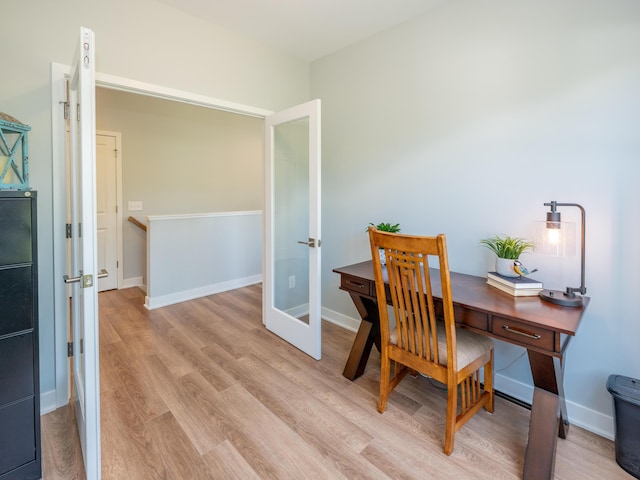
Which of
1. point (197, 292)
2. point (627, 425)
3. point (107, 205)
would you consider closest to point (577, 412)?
point (627, 425)

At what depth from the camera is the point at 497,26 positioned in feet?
6.56

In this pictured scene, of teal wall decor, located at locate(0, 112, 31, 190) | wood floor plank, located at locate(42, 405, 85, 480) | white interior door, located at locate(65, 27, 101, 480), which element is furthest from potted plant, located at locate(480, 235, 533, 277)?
teal wall decor, located at locate(0, 112, 31, 190)

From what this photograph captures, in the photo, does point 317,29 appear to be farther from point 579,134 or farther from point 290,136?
point 579,134

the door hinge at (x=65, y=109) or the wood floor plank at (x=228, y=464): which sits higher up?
the door hinge at (x=65, y=109)

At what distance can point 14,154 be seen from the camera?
1557 mm

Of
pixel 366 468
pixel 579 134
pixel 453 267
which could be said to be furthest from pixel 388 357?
pixel 579 134

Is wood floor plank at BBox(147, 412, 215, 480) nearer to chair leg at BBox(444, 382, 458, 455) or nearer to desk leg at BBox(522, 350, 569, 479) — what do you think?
chair leg at BBox(444, 382, 458, 455)

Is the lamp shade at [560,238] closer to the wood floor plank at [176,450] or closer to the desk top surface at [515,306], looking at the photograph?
the desk top surface at [515,306]

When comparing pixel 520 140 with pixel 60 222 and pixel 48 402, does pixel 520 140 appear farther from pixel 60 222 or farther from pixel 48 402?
pixel 48 402

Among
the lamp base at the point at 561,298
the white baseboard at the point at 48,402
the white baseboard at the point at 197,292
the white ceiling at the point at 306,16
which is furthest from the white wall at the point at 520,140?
the white baseboard at the point at 48,402

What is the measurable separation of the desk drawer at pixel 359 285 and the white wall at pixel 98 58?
5.61ft

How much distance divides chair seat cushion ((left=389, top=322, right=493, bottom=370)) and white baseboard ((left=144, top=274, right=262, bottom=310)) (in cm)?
286

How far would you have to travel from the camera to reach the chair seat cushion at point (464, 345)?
1631 mm

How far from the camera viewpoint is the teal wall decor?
1489mm
